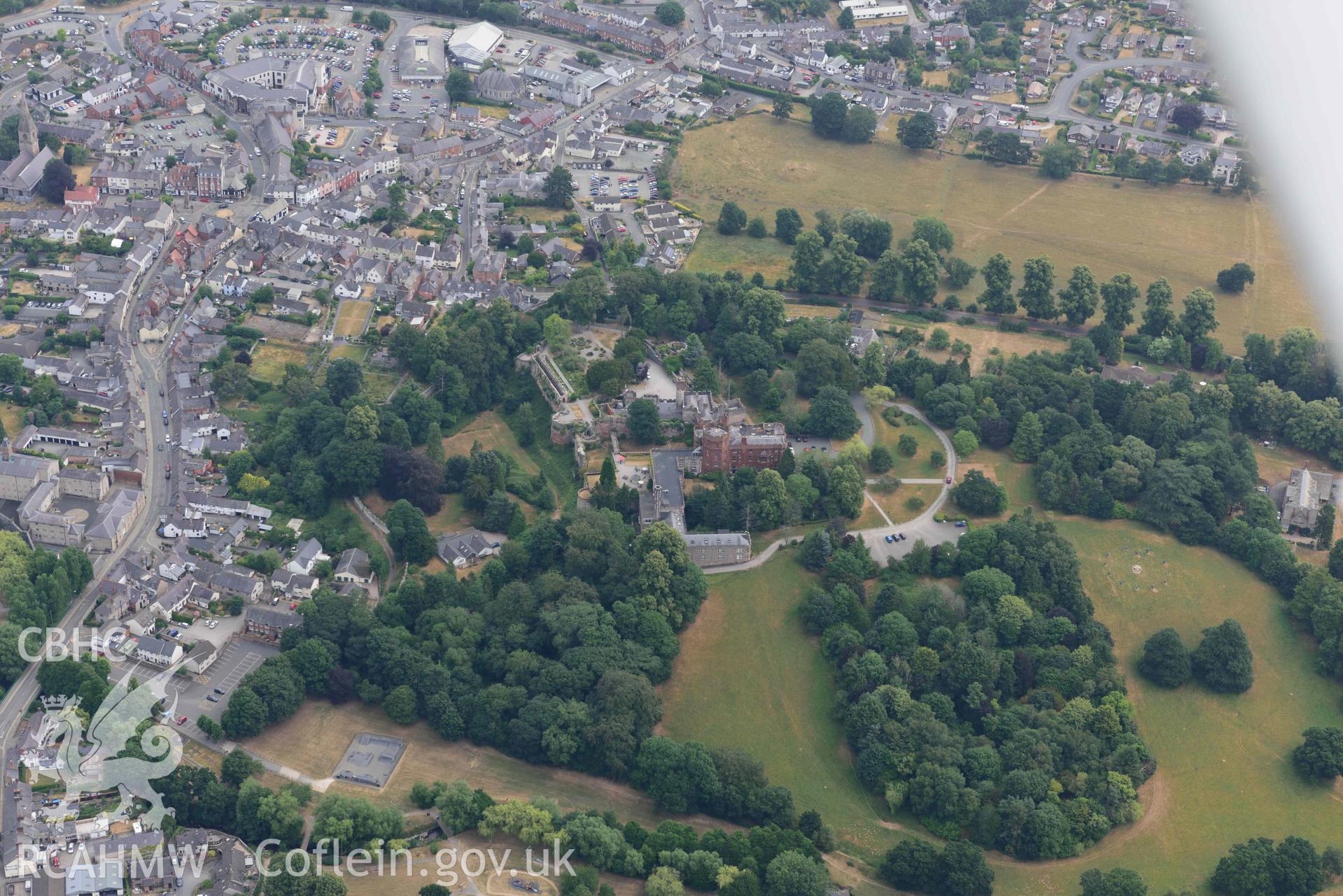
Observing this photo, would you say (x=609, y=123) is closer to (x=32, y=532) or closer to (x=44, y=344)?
(x=44, y=344)

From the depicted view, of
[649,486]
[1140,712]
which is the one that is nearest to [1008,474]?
[1140,712]

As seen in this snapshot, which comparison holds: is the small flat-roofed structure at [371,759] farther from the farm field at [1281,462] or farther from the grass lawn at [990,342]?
the farm field at [1281,462]

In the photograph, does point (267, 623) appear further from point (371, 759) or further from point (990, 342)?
point (990, 342)

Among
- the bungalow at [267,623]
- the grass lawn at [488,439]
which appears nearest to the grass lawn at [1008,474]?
the grass lawn at [488,439]

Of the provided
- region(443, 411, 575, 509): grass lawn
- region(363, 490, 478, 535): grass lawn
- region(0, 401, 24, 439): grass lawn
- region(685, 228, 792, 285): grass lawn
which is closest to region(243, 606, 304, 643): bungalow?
region(363, 490, 478, 535): grass lawn

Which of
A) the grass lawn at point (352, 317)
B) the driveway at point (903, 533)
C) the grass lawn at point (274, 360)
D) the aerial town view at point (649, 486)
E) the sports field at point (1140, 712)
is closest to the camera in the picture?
the aerial town view at point (649, 486)
